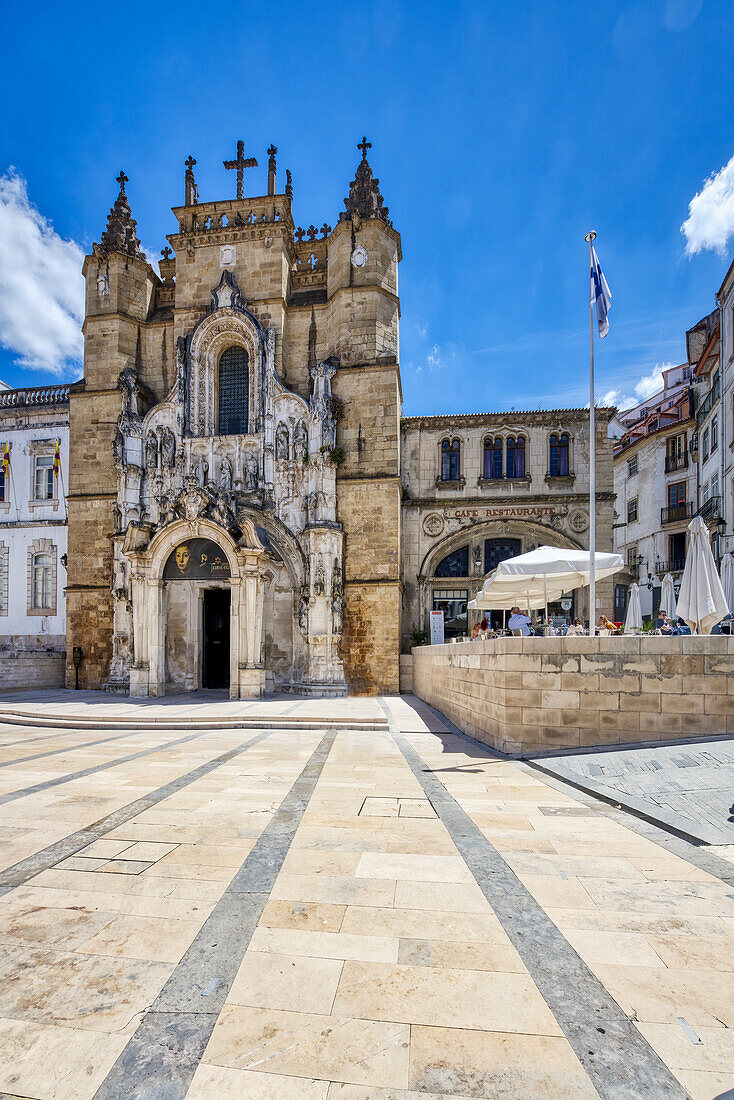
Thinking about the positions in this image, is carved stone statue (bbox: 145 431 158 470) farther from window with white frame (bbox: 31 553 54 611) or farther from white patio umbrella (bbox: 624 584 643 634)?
white patio umbrella (bbox: 624 584 643 634)

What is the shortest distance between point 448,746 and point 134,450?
1623 centimetres

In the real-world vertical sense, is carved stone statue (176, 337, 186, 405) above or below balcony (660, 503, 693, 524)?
above

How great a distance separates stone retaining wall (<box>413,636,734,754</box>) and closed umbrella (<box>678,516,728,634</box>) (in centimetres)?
170

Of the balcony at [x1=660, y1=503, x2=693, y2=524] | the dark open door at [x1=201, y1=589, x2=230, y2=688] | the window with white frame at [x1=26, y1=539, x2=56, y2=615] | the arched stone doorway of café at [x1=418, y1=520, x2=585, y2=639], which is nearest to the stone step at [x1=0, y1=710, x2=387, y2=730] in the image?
the dark open door at [x1=201, y1=589, x2=230, y2=688]

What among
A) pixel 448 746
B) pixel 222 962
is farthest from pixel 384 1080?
pixel 448 746

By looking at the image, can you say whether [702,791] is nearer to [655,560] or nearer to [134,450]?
[134,450]

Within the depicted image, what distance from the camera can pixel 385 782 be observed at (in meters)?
7.32

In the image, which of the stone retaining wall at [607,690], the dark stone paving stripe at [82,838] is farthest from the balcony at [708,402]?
the dark stone paving stripe at [82,838]

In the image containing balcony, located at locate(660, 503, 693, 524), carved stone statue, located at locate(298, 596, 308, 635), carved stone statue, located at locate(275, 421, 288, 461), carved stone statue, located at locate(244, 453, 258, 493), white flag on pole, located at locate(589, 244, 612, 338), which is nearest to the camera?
Result: white flag on pole, located at locate(589, 244, 612, 338)

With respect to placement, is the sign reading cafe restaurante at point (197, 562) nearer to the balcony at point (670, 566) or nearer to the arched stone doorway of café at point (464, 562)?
the arched stone doorway of café at point (464, 562)

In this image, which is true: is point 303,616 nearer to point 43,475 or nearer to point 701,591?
point 701,591

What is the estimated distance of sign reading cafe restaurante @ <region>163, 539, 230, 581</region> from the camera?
18.3m

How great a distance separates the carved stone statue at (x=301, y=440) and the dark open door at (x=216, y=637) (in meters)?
5.60

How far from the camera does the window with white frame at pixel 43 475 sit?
83.4ft
